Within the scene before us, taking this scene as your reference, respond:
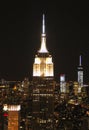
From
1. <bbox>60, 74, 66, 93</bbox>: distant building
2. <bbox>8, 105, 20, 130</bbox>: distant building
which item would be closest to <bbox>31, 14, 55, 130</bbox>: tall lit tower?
<bbox>8, 105, 20, 130</bbox>: distant building

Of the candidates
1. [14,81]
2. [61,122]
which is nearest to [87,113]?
[61,122]

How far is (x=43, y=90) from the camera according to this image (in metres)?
23.0

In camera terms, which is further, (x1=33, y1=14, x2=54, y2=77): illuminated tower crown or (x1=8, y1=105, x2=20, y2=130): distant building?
(x1=33, y1=14, x2=54, y2=77): illuminated tower crown

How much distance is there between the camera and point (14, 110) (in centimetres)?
2227

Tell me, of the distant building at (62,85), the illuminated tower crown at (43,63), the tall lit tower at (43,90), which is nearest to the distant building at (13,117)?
the tall lit tower at (43,90)

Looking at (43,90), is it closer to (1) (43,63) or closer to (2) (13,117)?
(1) (43,63)

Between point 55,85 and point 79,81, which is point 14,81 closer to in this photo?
point 55,85

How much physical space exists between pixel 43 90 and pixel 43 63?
1.24 m

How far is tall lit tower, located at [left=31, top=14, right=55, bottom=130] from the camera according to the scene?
22.3 m

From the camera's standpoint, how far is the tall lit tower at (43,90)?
2233 centimetres

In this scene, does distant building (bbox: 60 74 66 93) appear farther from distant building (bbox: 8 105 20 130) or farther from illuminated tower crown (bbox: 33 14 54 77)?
distant building (bbox: 8 105 20 130)

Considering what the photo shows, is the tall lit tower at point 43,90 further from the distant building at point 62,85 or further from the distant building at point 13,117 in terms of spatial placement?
the distant building at point 62,85

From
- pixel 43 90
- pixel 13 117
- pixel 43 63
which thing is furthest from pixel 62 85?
pixel 13 117

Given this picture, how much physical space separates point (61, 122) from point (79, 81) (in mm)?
6461
